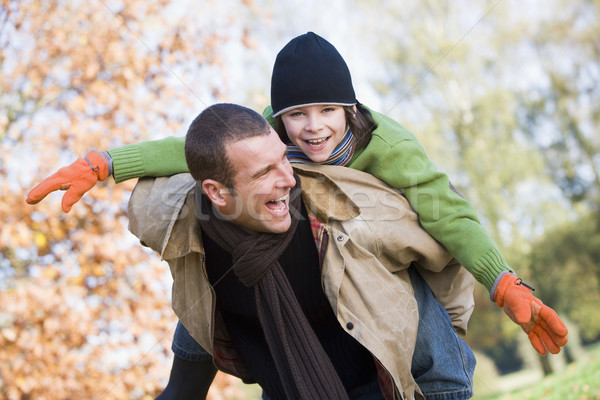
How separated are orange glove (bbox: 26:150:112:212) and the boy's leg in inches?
32.8

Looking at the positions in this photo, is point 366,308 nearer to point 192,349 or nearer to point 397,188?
point 397,188

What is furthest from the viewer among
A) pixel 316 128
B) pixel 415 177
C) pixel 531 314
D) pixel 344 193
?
pixel 316 128

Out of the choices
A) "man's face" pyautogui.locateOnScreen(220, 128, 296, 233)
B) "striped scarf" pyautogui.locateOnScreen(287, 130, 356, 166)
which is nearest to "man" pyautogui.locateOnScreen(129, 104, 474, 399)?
"man's face" pyautogui.locateOnScreen(220, 128, 296, 233)

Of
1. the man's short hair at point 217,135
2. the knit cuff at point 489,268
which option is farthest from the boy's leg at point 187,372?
the knit cuff at point 489,268

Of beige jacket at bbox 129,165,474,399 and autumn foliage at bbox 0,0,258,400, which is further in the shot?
autumn foliage at bbox 0,0,258,400

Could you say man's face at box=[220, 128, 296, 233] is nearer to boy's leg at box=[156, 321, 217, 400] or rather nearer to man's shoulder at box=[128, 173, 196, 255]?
man's shoulder at box=[128, 173, 196, 255]

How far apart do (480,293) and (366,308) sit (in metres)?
14.5

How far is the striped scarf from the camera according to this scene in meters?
2.56

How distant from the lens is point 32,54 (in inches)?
223

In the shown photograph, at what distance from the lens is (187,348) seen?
2834 mm

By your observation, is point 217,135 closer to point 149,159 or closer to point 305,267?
point 149,159

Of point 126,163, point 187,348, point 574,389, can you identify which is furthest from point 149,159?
point 574,389

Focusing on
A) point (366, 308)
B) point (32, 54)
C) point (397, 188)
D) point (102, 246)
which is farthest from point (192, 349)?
point (32, 54)

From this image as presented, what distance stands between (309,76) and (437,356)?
1.18m
